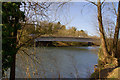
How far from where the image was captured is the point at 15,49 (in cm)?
276

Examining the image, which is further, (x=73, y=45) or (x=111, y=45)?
(x=73, y=45)

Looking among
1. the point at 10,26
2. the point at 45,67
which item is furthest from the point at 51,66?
the point at 10,26

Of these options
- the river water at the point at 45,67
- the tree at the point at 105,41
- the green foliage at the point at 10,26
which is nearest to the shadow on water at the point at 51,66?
the river water at the point at 45,67

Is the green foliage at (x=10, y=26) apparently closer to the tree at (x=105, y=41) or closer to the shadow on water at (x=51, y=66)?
the shadow on water at (x=51, y=66)

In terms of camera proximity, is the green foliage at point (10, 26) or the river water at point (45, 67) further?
the green foliage at point (10, 26)

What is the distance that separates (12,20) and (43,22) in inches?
36.2

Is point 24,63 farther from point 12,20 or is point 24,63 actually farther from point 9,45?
point 12,20

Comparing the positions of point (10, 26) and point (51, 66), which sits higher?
point (10, 26)

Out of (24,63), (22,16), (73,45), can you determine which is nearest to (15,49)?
(24,63)

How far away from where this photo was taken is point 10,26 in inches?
107

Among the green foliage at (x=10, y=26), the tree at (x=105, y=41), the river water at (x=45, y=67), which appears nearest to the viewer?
the river water at (x=45, y=67)

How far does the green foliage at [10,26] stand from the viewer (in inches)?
98.8

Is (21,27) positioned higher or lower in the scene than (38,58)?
higher

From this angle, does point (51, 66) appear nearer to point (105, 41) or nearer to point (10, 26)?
point (10, 26)
